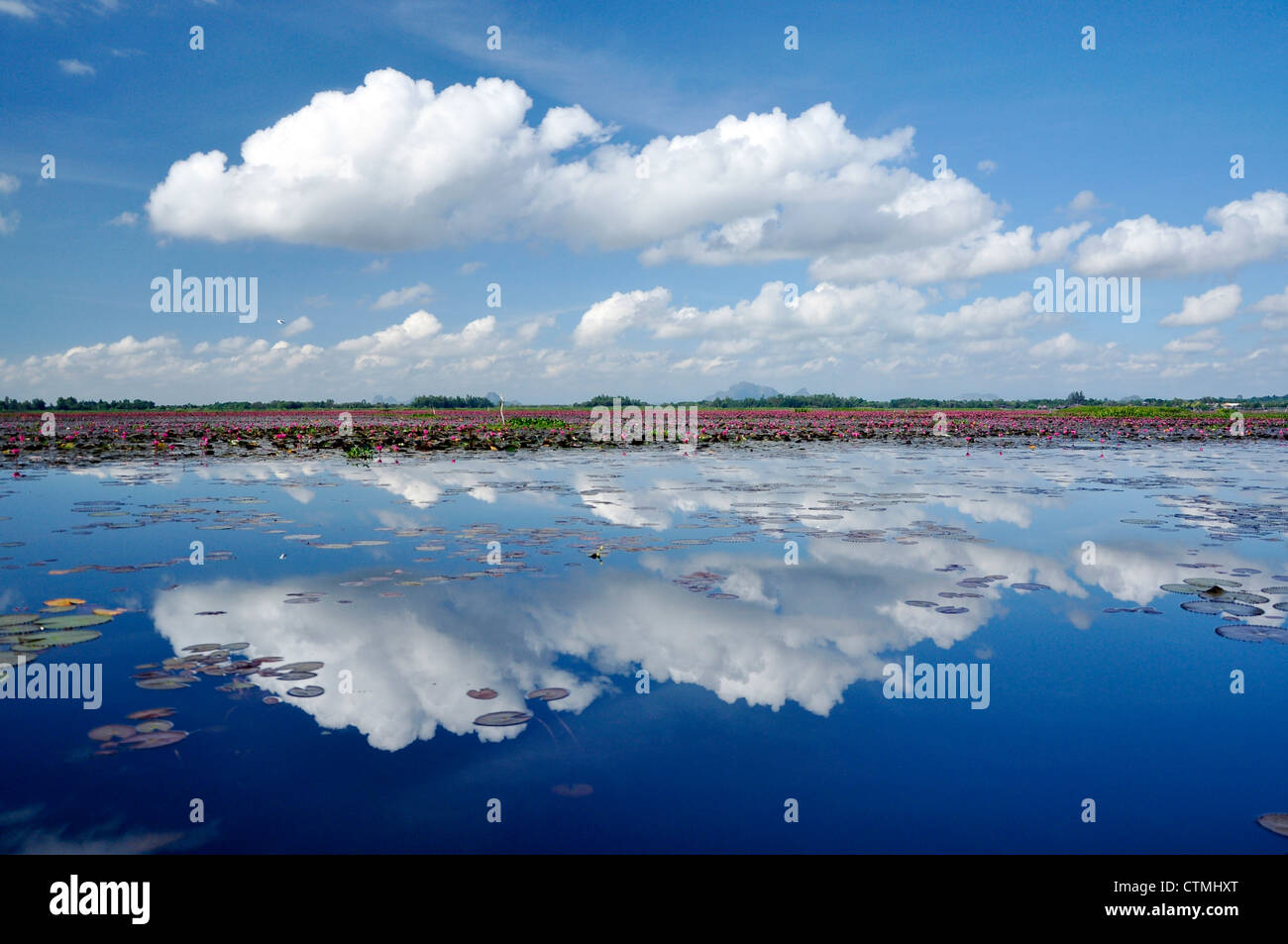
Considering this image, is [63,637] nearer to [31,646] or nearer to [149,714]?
[31,646]

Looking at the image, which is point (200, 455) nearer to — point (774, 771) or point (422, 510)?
point (422, 510)

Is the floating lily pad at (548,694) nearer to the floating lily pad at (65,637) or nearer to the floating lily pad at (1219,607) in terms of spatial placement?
the floating lily pad at (65,637)

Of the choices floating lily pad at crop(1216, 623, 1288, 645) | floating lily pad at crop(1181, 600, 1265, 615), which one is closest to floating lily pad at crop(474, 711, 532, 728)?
floating lily pad at crop(1216, 623, 1288, 645)

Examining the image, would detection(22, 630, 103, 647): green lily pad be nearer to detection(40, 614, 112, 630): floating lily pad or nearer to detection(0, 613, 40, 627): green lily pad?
detection(40, 614, 112, 630): floating lily pad

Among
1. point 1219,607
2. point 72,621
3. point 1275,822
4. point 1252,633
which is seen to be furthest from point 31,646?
point 1219,607

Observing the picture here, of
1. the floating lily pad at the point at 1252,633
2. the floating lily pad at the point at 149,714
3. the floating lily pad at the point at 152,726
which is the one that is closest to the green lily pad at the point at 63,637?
the floating lily pad at the point at 149,714
